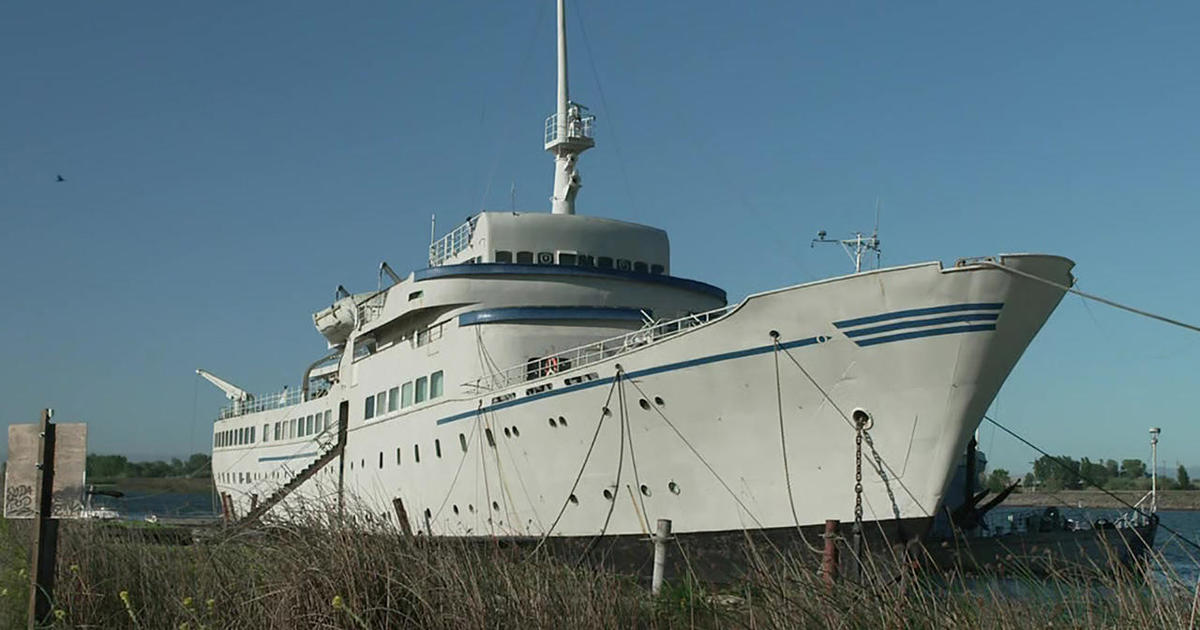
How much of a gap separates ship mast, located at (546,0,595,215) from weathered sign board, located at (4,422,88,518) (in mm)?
18017

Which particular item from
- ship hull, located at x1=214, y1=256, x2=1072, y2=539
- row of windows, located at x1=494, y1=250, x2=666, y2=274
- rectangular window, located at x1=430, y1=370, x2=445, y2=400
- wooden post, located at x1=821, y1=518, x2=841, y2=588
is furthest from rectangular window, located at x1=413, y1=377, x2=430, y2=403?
wooden post, located at x1=821, y1=518, x2=841, y2=588

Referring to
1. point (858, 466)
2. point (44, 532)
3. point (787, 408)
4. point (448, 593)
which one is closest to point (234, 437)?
point (787, 408)

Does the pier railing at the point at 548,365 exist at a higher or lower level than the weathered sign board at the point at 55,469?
higher

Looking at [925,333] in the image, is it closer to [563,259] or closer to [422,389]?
[563,259]

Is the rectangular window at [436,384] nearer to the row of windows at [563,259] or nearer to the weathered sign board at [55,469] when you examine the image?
the row of windows at [563,259]

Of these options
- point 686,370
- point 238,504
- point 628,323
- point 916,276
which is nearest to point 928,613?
point 916,276

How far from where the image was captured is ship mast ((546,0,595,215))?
26172 mm

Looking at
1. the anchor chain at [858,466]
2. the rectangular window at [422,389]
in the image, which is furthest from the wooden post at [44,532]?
the rectangular window at [422,389]

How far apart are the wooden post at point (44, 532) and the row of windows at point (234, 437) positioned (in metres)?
33.4

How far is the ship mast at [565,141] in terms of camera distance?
2617 centimetres

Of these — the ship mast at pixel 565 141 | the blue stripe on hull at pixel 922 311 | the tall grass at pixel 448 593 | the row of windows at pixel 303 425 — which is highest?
the ship mast at pixel 565 141

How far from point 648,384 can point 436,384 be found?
24.8 feet

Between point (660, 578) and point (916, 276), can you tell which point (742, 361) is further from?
point (660, 578)

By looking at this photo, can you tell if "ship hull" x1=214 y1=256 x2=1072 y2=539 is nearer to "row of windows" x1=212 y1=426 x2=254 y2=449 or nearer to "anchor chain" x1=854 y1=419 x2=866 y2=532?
"anchor chain" x1=854 y1=419 x2=866 y2=532
